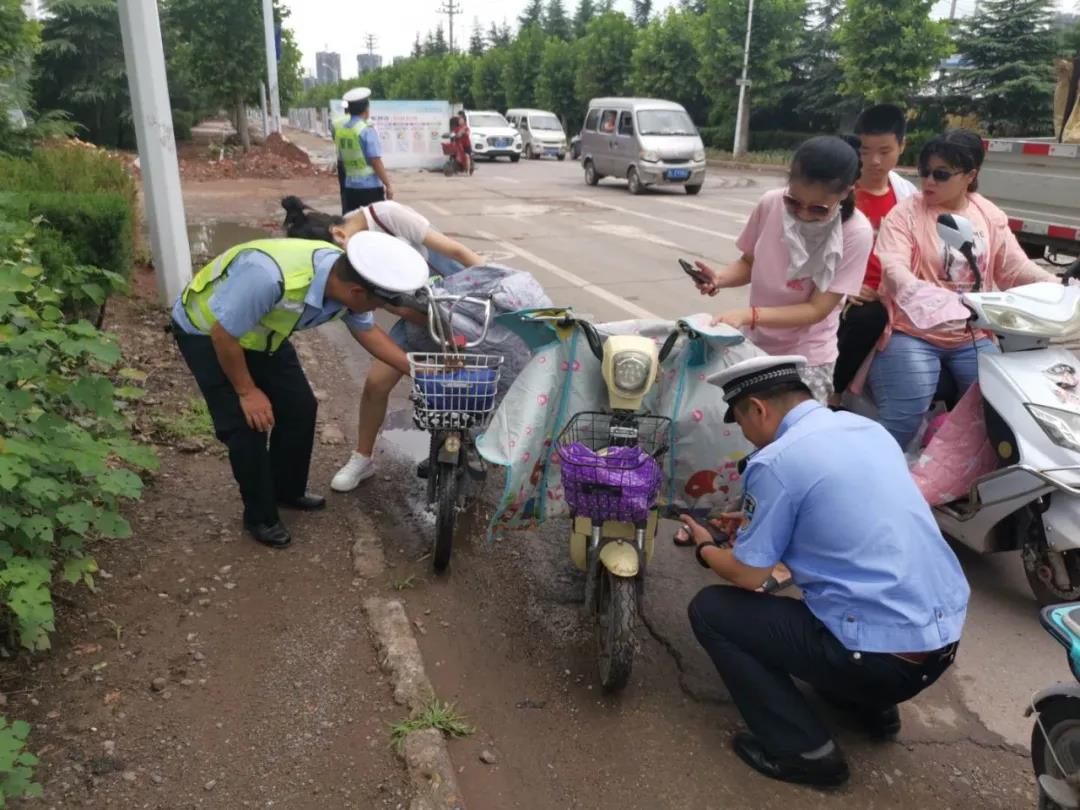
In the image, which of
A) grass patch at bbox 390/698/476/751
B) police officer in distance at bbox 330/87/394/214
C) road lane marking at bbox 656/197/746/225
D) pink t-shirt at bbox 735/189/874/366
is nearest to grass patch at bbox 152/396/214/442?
grass patch at bbox 390/698/476/751

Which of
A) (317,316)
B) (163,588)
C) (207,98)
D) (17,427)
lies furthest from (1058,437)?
(207,98)

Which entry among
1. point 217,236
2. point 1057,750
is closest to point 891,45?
point 217,236

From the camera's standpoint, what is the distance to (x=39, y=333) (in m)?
3.15

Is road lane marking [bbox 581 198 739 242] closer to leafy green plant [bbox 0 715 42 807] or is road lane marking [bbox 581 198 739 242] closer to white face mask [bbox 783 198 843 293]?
white face mask [bbox 783 198 843 293]

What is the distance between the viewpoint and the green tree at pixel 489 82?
49.1m

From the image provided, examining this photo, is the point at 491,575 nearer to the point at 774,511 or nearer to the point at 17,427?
the point at 774,511

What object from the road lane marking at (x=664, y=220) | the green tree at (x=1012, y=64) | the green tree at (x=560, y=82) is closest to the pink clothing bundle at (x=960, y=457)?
the road lane marking at (x=664, y=220)

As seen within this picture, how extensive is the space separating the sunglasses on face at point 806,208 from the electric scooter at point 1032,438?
0.80 metres

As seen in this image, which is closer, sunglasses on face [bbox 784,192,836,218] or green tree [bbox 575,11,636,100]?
sunglasses on face [bbox 784,192,836,218]

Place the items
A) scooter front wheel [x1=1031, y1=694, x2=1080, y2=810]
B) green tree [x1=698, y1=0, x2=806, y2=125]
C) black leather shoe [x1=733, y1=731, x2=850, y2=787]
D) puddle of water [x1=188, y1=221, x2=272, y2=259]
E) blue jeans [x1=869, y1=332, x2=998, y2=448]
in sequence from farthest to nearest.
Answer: green tree [x1=698, y1=0, x2=806, y2=125] < puddle of water [x1=188, y1=221, x2=272, y2=259] < blue jeans [x1=869, y1=332, x2=998, y2=448] < black leather shoe [x1=733, y1=731, x2=850, y2=787] < scooter front wheel [x1=1031, y1=694, x2=1080, y2=810]

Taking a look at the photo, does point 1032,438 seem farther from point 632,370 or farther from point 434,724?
point 434,724

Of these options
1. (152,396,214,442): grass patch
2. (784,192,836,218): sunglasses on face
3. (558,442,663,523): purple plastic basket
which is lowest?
(152,396,214,442): grass patch

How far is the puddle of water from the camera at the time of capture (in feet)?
33.8

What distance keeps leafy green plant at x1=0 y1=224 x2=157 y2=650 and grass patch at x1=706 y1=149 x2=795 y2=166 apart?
24.7 m
